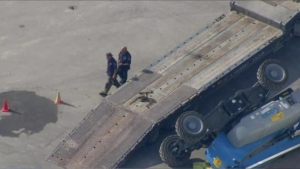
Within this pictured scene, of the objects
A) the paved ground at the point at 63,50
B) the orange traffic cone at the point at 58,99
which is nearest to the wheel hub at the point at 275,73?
the paved ground at the point at 63,50

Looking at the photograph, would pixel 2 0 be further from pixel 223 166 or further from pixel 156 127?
pixel 223 166

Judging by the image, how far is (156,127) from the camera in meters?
20.4

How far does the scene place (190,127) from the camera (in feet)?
64.0

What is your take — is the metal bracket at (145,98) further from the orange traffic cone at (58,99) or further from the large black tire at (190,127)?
the orange traffic cone at (58,99)

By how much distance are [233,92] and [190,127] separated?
4.00 m

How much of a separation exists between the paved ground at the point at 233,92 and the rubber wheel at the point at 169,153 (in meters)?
0.35

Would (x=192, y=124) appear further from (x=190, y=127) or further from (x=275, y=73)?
(x=275, y=73)

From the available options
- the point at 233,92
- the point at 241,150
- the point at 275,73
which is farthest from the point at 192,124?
the point at 233,92

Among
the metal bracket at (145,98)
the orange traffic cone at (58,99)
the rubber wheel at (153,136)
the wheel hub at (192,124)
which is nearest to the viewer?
the wheel hub at (192,124)

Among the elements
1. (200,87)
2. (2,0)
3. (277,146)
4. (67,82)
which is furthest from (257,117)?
(2,0)

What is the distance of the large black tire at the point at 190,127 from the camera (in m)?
19.4

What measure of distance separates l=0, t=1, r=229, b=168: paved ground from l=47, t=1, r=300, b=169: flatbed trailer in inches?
45.7

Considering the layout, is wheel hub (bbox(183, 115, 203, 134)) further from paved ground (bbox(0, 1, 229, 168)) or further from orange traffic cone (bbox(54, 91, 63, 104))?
orange traffic cone (bbox(54, 91, 63, 104))

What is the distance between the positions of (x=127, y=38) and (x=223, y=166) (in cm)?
817
